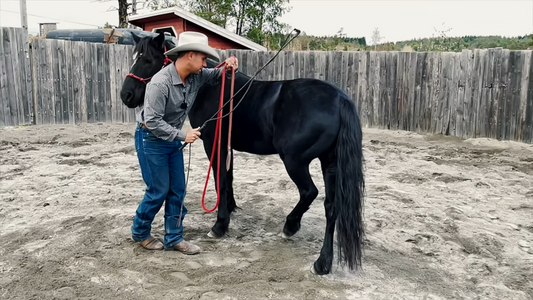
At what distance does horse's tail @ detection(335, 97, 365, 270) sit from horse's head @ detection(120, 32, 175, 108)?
1.71 metres

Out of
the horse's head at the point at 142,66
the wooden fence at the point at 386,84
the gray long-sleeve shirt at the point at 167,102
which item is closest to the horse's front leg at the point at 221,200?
the gray long-sleeve shirt at the point at 167,102

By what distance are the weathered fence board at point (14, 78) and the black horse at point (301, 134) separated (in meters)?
6.78

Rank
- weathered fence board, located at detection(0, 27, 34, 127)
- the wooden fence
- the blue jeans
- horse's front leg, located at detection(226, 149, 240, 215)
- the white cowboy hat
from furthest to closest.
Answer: weathered fence board, located at detection(0, 27, 34, 127), the wooden fence, horse's front leg, located at detection(226, 149, 240, 215), the blue jeans, the white cowboy hat

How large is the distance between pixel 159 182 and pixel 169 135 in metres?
0.44

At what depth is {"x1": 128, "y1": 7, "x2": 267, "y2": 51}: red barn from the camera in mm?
17078

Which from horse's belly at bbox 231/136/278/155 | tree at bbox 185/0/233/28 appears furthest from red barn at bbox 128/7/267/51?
horse's belly at bbox 231/136/278/155

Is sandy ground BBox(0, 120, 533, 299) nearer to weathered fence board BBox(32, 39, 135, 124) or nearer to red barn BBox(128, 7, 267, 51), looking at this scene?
weathered fence board BBox(32, 39, 135, 124)

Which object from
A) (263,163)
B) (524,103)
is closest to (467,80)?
(524,103)

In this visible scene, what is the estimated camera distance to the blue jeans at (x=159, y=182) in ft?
11.7

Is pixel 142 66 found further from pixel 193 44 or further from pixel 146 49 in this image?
pixel 193 44

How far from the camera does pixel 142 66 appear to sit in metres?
3.95

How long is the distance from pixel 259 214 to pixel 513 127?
21.1 feet

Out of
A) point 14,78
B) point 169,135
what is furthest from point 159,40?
point 14,78

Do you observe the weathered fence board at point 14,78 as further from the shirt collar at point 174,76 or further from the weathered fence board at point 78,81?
the shirt collar at point 174,76
